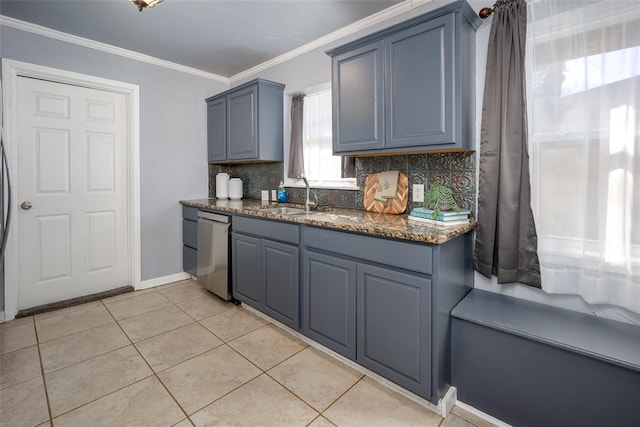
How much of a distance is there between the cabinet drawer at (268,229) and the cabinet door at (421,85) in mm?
879

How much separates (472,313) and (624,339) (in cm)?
61

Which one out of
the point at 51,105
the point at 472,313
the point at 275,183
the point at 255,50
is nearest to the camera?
the point at 472,313

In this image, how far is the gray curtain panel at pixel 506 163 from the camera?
177cm

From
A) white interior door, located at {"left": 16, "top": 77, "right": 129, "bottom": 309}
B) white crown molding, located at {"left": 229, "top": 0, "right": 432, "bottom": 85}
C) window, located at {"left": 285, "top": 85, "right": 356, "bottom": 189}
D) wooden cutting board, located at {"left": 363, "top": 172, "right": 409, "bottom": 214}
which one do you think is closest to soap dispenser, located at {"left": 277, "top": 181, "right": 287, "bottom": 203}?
window, located at {"left": 285, "top": 85, "right": 356, "bottom": 189}

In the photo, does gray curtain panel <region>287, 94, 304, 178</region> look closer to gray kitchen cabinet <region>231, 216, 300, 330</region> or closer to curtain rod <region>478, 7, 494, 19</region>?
gray kitchen cabinet <region>231, 216, 300, 330</region>

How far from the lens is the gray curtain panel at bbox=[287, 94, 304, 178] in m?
3.20

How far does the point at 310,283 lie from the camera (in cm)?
214

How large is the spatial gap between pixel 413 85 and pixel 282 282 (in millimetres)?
1599

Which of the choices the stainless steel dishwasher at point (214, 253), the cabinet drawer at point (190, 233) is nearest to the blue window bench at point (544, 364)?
the stainless steel dishwasher at point (214, 253)

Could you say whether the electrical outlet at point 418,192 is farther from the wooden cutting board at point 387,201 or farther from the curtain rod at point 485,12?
the curtain rod at point 485,12

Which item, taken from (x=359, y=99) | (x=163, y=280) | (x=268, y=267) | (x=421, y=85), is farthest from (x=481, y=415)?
(x=163, y=280)

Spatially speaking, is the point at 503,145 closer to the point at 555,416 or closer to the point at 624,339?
the point at 624,339

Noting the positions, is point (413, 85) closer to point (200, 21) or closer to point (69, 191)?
point (200, 21)

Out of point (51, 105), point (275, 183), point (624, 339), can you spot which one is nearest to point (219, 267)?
point (275, 183)
